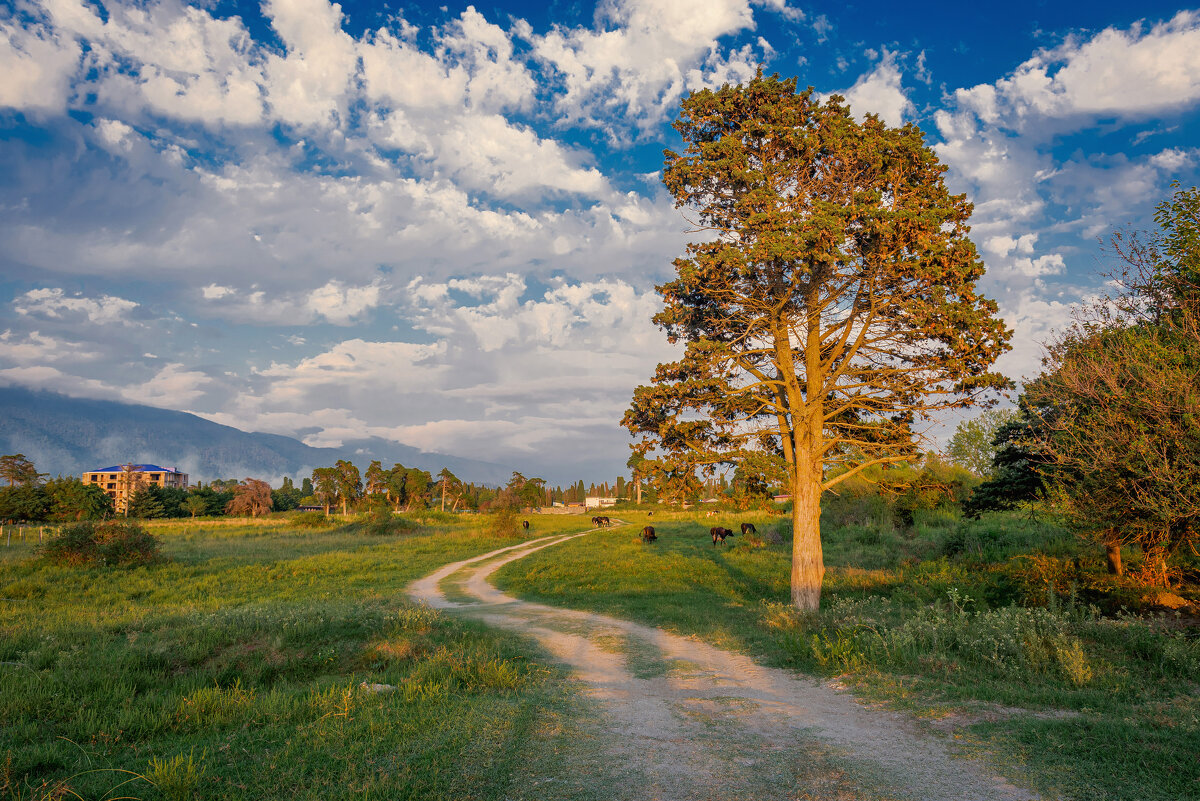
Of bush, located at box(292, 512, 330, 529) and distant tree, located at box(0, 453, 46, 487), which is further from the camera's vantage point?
distant tree, located at box(0, 453, 46, 487)

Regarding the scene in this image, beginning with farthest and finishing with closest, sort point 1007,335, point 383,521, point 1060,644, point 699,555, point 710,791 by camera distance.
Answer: point 383,521 < point 699,555 < point 1007,335 < point 1060,644 < point 710,791

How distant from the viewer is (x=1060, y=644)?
9.45 meters

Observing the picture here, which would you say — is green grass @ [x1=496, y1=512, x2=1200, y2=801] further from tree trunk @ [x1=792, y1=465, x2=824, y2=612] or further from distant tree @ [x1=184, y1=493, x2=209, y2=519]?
distant tree @ [x1=184, y1=493, x2=209, y2=519]

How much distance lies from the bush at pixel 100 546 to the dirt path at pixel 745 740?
87.6 ft

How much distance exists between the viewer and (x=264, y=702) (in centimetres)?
806

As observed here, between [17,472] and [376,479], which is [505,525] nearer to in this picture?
[376,479]

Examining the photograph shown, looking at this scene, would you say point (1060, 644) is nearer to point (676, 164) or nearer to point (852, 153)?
point (852, 153)

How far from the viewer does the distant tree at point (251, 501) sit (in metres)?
94.9

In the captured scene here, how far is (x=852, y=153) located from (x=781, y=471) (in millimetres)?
8359

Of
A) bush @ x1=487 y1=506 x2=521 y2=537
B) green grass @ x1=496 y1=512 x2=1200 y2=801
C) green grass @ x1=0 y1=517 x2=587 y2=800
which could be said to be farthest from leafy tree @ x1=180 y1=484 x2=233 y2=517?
green grass @ x1=496 y1=512 x2=1200 y2=801

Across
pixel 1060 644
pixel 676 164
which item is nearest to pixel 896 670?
pixel 1060 644

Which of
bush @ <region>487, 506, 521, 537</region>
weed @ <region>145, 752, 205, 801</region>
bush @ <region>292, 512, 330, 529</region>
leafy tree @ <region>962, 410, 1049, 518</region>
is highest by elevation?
leafy tree @ <region>962, 410, 1049, 518</region>

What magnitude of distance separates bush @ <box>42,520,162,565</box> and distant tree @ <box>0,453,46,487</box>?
5440cm

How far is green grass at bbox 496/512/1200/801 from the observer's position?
6.00m
